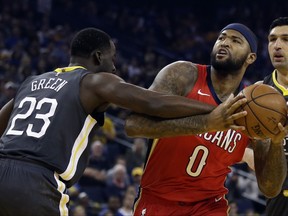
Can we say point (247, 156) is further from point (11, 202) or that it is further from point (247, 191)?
point (247, 191)

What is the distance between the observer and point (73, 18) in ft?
78.2

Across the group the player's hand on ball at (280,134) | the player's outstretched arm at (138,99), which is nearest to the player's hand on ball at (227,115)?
the player's outstretched arm at (138,99)

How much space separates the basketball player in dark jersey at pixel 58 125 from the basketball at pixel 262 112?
152mm

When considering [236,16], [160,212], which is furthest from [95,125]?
[236,16]

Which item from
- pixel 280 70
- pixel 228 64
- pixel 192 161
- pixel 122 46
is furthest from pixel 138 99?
pixel 122 46

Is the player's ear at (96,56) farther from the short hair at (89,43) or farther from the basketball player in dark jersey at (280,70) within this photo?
the basketball player in dark jersey at (280,70)

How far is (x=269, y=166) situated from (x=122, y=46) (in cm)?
1890

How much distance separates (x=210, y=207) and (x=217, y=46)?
4.45ft

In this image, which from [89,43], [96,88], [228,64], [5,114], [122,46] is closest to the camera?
[96,88]

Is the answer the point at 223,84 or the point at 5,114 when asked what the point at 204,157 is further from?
the point at 5,114

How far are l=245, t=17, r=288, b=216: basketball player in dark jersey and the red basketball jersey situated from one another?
3.10 ft

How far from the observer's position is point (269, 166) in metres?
5.36

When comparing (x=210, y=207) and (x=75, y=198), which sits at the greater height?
(x=210, y=207)

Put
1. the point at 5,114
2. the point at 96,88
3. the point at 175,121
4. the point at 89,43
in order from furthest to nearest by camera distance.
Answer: the point at 5,114 < the point at 89,43 < the point at 175,121 < the point at 96,88
